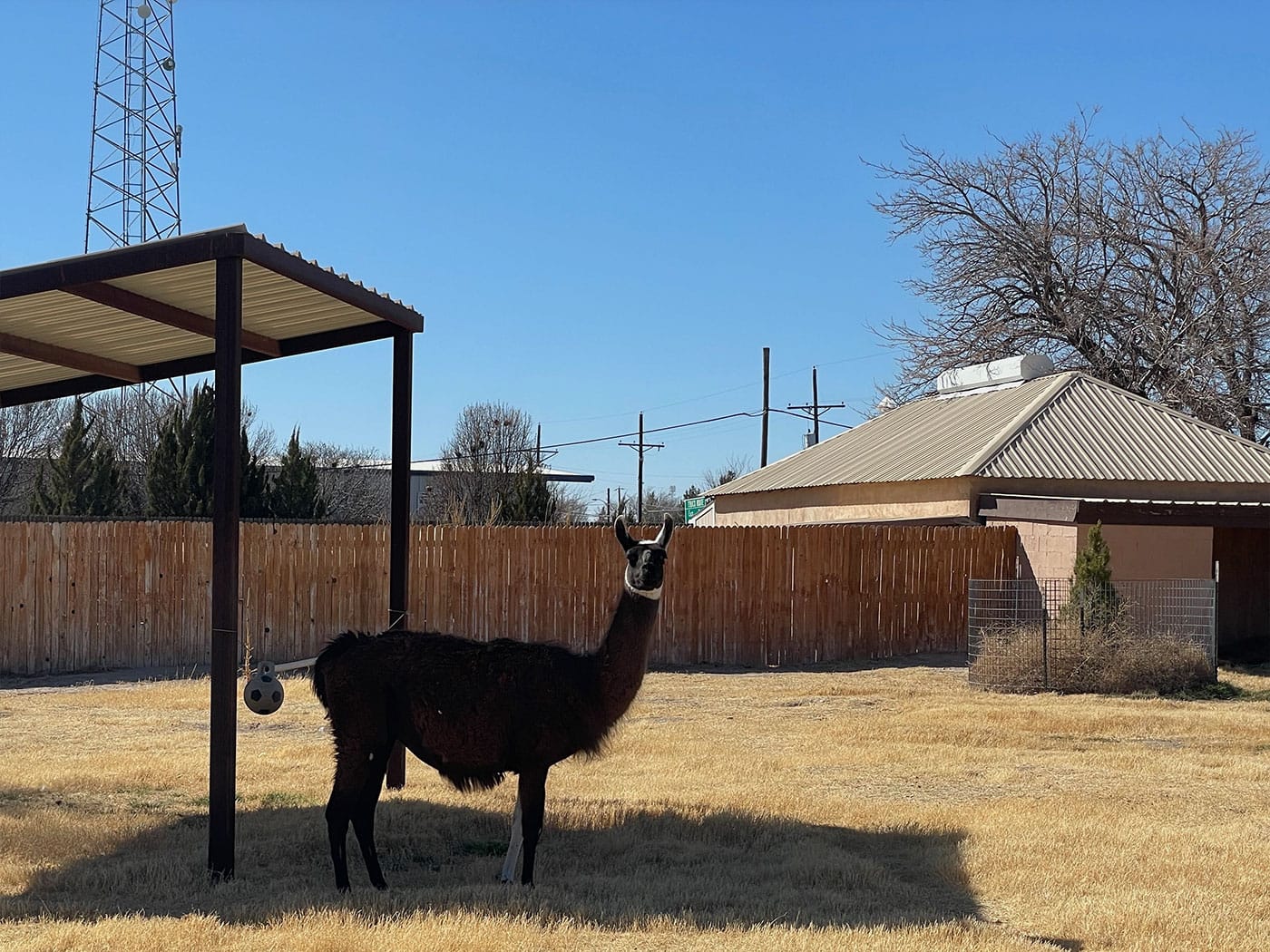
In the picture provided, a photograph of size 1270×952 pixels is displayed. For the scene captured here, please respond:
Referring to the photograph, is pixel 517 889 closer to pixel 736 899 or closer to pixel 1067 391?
pixel 736 899

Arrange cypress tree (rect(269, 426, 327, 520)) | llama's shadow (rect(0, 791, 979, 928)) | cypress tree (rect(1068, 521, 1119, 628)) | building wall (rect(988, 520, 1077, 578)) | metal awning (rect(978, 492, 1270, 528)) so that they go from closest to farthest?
llama's shadow (rect(0, 791, 979, 928)) < cypress tree (rect(1068, 521, 1119, 628)) < metal awning (rect(978, 492, 1270, 528)) < building wall (rect(988, 520, 1077, 578)) < cypress tree (rect(269, 426, 327, 520))

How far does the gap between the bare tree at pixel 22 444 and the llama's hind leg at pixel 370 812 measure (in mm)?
34657

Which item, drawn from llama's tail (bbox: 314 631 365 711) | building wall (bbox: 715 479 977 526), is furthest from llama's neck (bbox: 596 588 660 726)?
building wall (bbox: 715 479 977 526)

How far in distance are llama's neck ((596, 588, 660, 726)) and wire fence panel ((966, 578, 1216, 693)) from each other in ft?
35.9

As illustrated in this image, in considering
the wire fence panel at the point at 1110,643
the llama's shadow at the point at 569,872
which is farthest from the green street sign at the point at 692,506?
the llama's shadow at the point at 569,872

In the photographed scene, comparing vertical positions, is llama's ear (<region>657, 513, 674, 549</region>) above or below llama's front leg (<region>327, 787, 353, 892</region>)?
above

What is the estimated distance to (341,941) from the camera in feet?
20.2

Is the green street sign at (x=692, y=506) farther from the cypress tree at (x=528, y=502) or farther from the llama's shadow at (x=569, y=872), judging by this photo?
the llama's shadow at (x=569, y=872)

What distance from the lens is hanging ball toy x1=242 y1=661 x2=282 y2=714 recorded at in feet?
27.5

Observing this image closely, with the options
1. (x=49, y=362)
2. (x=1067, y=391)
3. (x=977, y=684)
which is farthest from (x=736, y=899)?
(x=1067, y=391)

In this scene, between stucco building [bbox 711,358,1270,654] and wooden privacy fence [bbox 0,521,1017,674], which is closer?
wooden privacy fence [bbox 0,521,1017,674]

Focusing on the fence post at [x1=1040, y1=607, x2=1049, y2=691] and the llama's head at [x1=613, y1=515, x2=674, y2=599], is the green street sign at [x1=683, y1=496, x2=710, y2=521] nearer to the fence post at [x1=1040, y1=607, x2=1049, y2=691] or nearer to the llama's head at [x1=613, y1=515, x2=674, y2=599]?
the fence post at [x1=1040, y1=607, x2=1049, y2=691]

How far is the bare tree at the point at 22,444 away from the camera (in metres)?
39.2

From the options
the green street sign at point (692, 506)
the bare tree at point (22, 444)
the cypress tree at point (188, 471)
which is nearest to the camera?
the cypress tree at point (188, 471)
